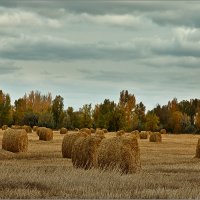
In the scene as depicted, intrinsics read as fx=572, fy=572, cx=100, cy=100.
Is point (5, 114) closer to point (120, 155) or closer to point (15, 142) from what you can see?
point (15, 142)

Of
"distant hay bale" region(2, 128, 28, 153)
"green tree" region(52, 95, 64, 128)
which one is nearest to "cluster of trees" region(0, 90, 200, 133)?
"green tree" region(52, 95, 64, 128)

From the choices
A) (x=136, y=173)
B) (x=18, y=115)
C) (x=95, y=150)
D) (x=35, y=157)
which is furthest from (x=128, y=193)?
(x=18, y=115)

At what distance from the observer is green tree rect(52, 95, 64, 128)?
388 ft

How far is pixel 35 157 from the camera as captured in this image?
2917 cm

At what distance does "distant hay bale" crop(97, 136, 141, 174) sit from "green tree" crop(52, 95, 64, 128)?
96052mm

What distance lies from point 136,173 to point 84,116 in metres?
94.4

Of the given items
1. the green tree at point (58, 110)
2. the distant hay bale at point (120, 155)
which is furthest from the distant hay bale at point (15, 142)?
the green tree at point (58, 110)

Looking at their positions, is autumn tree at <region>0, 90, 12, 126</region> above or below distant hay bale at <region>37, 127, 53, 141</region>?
above

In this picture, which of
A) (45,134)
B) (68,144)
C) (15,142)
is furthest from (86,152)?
(45,134)

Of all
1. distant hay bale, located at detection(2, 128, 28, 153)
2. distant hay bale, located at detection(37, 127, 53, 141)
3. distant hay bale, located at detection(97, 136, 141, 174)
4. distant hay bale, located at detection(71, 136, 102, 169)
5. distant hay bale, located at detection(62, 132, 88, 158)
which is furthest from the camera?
distant hay bale, located at detection(37, 127, 53, 141)

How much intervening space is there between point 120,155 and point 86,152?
2289 mm

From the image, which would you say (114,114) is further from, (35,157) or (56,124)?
(35,157)

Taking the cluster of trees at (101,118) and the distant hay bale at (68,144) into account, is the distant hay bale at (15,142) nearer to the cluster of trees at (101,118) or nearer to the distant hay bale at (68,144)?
the distant hay bale at (68,144)

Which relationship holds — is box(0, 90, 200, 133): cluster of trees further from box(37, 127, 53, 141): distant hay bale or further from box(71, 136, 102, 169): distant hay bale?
box(71, 136, 102, 169): distant hay bale
